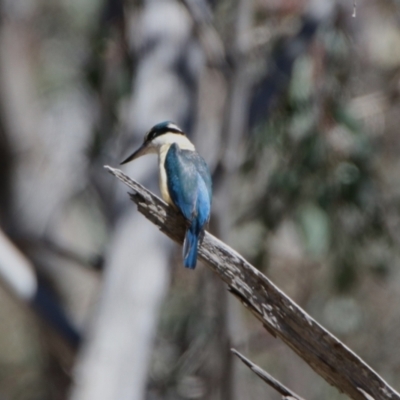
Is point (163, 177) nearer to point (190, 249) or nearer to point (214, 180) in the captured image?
point (190, 249)

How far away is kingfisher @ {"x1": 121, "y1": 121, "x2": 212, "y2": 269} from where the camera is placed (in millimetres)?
2531

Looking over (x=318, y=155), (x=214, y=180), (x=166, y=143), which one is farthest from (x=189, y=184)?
(x=318, y=155)

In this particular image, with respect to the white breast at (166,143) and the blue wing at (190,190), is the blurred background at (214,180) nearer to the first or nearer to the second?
the white breast at (166,143)

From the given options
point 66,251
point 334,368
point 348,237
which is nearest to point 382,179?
point 348,237

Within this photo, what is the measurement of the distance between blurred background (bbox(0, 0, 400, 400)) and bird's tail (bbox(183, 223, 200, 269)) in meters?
1.74

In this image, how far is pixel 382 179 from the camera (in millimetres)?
5770

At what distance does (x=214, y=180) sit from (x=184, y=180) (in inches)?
56.6

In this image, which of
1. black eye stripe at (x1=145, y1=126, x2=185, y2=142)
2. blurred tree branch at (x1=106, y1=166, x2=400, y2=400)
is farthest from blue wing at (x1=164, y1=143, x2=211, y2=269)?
blurred tree branch at (x1=106, y1=166, x2=400, y2=400)

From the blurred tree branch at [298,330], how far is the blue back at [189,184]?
0.43 metres

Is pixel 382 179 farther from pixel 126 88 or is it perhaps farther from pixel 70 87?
pixel 70 87

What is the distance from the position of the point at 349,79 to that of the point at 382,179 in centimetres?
90

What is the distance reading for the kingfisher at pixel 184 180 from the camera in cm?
253

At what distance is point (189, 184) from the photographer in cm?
285

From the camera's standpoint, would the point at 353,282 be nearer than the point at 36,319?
No
